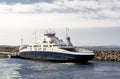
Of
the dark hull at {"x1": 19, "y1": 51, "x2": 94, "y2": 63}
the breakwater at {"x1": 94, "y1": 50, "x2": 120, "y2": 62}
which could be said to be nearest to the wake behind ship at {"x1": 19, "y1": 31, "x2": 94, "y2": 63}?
the dark hull at {"x1": 19, "y1": 51, "x2": 94, "y2": 63}

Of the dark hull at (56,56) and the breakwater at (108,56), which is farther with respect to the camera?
the breakwater at (108,56)

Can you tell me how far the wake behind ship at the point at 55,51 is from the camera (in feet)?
311

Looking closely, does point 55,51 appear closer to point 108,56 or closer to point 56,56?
point 56,56

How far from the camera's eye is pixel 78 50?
103 meters

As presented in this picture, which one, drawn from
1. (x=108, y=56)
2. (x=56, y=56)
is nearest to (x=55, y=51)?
(x=56, y=56)

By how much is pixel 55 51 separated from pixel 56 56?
197cm

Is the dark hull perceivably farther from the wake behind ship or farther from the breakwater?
the breakwater

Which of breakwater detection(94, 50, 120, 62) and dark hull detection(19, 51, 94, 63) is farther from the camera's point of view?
breakwater detection(94, 50, 120, 62)

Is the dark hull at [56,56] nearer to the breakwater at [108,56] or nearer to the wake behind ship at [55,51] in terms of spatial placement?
the wake behind ship at [55,51]

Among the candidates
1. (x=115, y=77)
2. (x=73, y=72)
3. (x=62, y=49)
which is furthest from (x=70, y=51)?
(x=115, y=77)

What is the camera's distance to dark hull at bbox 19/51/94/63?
94.3m

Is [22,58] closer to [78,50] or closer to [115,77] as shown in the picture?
[78,50]

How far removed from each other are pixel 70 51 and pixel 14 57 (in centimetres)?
3820

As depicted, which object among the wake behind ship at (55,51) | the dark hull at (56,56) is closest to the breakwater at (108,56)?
the wake behind ship at (55,51)
